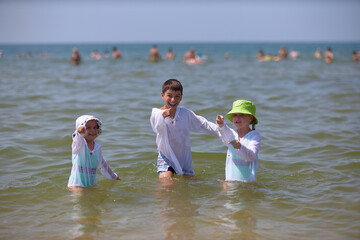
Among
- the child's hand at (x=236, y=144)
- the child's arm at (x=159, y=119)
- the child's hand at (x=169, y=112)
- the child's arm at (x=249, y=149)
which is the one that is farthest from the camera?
the child's arm at (x=159, y=119)

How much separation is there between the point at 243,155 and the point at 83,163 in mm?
1705

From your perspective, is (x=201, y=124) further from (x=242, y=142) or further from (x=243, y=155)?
(x=243, y=155)

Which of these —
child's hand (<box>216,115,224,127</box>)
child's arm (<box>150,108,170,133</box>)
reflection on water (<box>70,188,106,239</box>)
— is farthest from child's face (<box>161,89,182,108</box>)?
reflection on water (<box>70,188,106,239</box>)

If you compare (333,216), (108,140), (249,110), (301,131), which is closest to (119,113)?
(108,140)

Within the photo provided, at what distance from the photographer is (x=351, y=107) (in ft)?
32.2

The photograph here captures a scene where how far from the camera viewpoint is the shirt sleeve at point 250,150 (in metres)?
4.23

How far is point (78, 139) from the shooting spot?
424cm

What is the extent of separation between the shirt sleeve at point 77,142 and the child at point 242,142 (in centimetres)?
144

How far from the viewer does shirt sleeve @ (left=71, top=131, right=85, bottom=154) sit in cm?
423

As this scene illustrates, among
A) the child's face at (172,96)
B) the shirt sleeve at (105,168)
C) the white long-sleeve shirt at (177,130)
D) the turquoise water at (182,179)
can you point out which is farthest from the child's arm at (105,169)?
the child's face at (172,96)

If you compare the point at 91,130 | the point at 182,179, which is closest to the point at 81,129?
the point at 91,130

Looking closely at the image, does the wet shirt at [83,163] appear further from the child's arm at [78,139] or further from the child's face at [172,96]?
the child's face at [172,96]

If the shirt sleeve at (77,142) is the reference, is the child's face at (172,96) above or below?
above

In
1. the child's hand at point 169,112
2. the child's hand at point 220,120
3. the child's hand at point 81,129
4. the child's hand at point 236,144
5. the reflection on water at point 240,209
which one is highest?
the child's hand at point 169,112
